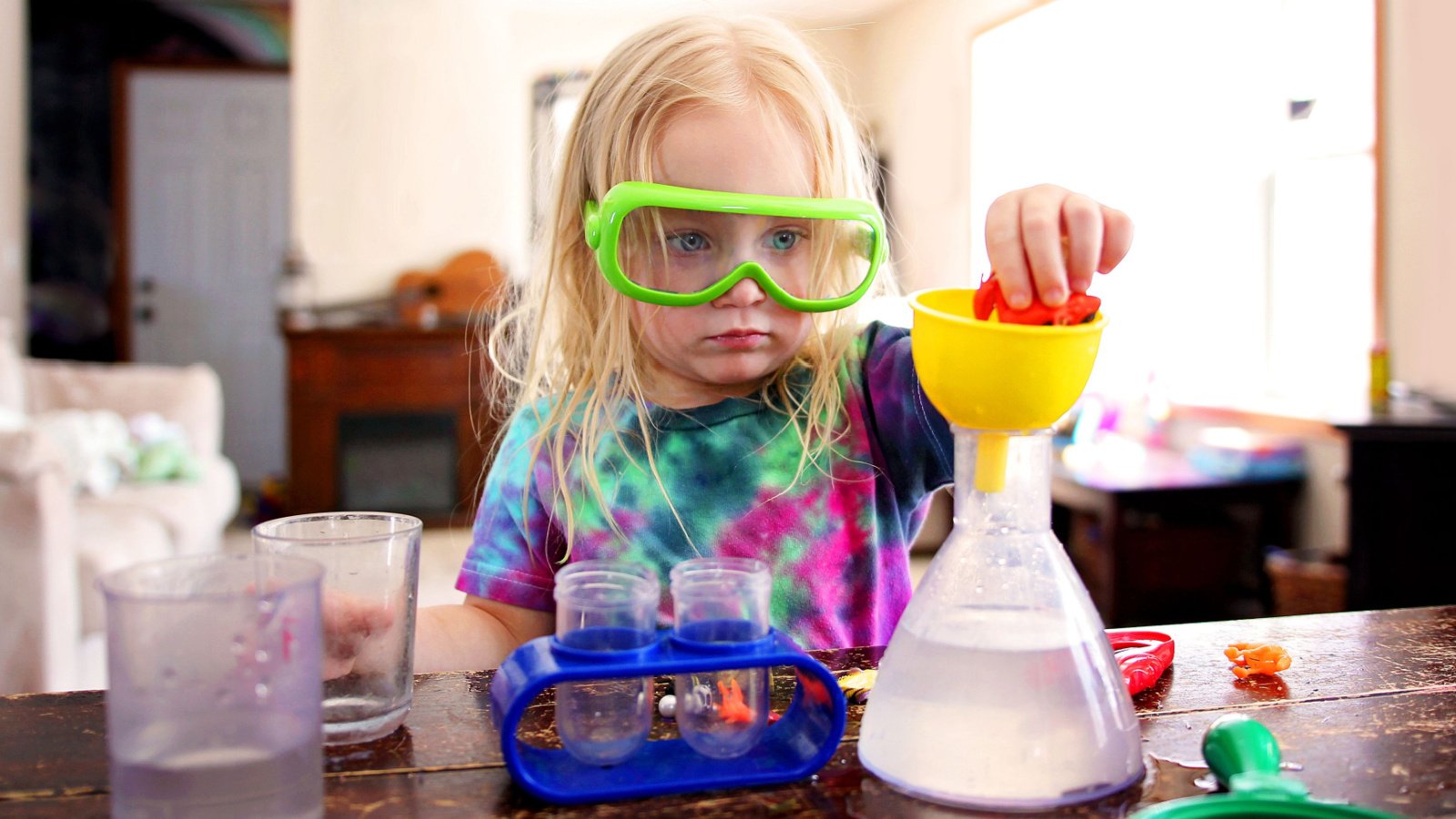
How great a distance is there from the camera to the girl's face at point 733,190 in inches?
35.4

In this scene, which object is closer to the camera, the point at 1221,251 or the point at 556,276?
the point at 556,276

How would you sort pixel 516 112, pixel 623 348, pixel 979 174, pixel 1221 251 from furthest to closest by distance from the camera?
pixel 516 112 → pixel 979 174 → pixel 1221 251 → pixel 623 348

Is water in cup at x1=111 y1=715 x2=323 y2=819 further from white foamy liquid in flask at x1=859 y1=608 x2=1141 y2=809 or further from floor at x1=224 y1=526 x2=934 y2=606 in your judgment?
floor at x1=224 y1=526 x2=934 y2=606

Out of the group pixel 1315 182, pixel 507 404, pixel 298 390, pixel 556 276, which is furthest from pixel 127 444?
pixel 1315 182

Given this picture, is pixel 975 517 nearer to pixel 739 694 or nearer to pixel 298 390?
pixel 739 694

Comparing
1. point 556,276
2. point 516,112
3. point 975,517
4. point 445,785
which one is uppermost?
point 516,112

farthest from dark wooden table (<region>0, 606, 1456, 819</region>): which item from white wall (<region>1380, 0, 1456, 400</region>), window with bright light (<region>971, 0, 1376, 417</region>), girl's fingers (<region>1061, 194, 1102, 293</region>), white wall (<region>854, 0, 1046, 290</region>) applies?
white wall (<region>854, 0, 1046, 290</region>)

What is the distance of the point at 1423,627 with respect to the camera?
0.86 meters

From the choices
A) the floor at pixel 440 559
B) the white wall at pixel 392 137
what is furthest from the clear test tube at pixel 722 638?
the white wall at pixel 392 137

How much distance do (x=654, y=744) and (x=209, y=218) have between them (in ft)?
20.3

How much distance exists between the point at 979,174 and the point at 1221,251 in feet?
4.40

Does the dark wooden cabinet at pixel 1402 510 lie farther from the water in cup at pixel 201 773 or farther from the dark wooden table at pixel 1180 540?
the water in cup at pixel 201 773

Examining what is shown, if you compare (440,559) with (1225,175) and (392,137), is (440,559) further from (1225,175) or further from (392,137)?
(1225,175)

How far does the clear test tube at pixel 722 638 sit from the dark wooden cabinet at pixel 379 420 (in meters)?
4.48
